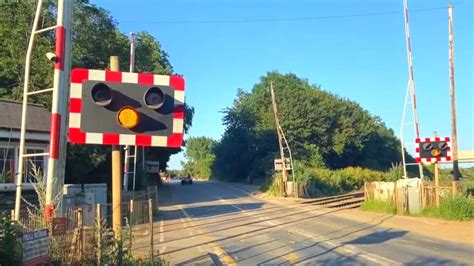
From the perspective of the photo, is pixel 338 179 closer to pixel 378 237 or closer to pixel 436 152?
pixel 436 152

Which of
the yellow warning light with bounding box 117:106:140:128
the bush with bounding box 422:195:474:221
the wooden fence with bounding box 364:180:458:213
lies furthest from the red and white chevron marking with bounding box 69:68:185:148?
the wooden fence with bounding box 364:180:458:213

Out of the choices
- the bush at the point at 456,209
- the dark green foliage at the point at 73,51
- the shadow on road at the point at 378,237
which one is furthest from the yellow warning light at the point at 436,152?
the dark green foliage at the point at 73,51

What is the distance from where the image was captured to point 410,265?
1204 cm

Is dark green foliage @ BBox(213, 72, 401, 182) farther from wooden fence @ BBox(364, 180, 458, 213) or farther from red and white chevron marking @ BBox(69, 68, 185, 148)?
red and white chevron marking @ BBox(69, 68, 185, 148)

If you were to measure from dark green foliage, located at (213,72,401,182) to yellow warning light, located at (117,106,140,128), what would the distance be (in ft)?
176

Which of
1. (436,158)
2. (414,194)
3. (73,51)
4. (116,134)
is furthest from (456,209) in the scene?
(116,134)

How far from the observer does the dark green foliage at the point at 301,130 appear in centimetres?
6694

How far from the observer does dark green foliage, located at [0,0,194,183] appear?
26.2 m

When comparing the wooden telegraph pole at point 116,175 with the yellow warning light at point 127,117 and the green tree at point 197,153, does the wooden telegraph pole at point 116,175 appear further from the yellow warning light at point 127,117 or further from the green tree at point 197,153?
the green tree at point 197,153

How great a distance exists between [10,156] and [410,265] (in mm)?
12408

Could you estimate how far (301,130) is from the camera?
66438 mm

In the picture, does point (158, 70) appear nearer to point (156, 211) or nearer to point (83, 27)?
point (83, 27)

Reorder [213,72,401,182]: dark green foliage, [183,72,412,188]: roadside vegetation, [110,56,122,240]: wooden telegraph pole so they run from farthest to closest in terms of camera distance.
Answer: [213,72,401,182]: dark green foliage → [183,72,412,188]: roadside vegetation → [110,56,122,240]: wooden telegraph pole

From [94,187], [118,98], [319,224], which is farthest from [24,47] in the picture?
[118,98]
